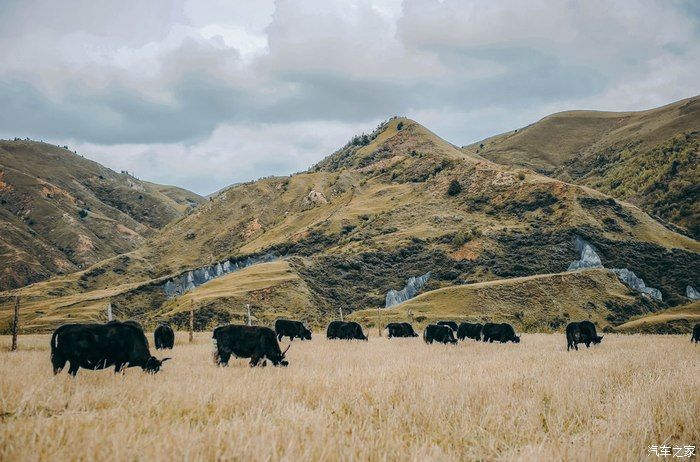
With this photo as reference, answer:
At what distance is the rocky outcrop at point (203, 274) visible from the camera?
3691 inches

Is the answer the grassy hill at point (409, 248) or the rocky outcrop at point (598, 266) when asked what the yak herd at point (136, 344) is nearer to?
the grassy hill at point (409, 248)

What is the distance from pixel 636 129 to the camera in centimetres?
19025

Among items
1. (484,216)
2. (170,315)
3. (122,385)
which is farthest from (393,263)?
(122,385)

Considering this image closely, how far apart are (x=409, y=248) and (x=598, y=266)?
99.7 feet

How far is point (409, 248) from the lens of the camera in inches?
3285

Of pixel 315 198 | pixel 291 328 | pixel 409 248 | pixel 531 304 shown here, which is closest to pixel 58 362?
pixel 291 328

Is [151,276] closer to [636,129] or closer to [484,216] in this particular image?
[484,216]

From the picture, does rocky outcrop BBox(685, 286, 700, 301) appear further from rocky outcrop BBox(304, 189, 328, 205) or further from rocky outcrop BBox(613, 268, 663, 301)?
rocky outcrop BBox(304, 189, 328, 205)

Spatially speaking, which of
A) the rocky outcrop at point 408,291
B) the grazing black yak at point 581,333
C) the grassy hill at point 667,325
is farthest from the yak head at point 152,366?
the rocky outcrop at point 408,291

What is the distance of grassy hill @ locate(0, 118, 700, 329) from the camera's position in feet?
234

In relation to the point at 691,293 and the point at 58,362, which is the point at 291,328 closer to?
the point at 58,362

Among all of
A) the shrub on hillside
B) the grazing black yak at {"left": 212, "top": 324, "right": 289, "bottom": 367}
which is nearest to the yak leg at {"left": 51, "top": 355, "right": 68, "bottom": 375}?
the grazing black yak at {"left": 212, "top": 324, "right": 289, "bottom": 367}

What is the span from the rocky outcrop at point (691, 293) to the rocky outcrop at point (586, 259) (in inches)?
482

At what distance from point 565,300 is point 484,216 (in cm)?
3498
